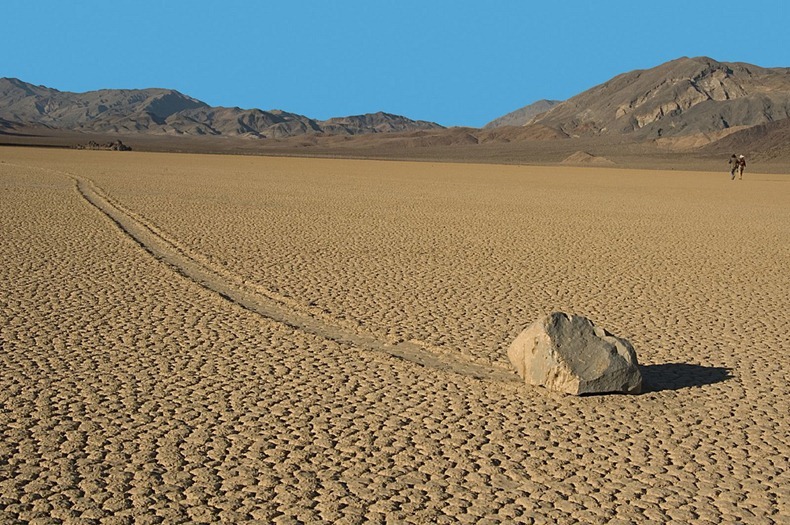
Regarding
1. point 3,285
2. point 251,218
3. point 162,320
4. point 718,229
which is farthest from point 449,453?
point 718,229

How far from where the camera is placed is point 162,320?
7832 millimetres

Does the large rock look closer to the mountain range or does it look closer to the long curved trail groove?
the long curved trail groove

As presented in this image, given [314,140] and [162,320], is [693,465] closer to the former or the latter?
[162,320]

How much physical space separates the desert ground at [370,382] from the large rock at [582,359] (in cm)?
12

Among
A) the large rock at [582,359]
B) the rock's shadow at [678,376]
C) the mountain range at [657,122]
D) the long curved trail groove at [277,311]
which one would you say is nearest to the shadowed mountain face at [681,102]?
the mountain range at [657,122]

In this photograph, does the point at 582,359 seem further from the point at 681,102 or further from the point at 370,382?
the point at 681,102

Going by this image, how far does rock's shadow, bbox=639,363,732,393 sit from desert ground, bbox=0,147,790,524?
0.09ft

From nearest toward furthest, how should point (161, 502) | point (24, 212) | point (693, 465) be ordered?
point (161, 502), point (693, 465), point (24, 212)

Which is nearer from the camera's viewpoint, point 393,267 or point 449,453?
point 449,453

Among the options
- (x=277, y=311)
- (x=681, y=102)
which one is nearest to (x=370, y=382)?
(x=277, y=311)

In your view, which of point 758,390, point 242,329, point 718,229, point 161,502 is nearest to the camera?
point 161,502

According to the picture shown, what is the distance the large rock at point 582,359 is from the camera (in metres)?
5.84

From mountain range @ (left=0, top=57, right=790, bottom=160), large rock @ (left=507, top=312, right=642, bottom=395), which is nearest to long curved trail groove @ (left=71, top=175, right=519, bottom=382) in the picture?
large rock @ (left=507, top=312, right=642, bottom=395)

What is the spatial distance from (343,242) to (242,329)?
5.74m
